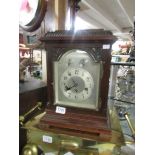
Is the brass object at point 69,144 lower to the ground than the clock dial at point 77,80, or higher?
lower

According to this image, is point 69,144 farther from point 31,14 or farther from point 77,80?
point 31,14

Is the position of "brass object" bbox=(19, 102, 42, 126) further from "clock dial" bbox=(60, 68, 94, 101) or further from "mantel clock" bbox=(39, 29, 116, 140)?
"clock dial" bbox=(60, 68, 94, 101)

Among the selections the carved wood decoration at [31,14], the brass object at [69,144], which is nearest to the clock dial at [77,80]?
the brass object at [69,144]

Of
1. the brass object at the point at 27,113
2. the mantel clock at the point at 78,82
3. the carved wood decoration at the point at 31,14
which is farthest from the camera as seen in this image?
the carved wood decoration at the point at 31,14

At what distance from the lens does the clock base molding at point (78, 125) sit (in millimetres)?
734

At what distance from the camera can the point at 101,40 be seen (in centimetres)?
70

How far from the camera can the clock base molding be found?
734 mm

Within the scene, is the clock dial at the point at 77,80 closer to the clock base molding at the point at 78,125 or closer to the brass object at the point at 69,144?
the clock base molding at the point at 78,125

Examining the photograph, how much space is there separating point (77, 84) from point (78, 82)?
10 millimetres

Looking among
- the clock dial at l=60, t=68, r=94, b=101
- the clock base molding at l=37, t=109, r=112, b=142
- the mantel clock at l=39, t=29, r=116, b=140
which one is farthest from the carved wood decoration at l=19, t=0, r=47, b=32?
the clock base molding at l=37, t=109, r=112, b=142

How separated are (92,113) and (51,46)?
1.13ft

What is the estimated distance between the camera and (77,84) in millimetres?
781

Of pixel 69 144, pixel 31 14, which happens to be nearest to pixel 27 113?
pixel 69 144
